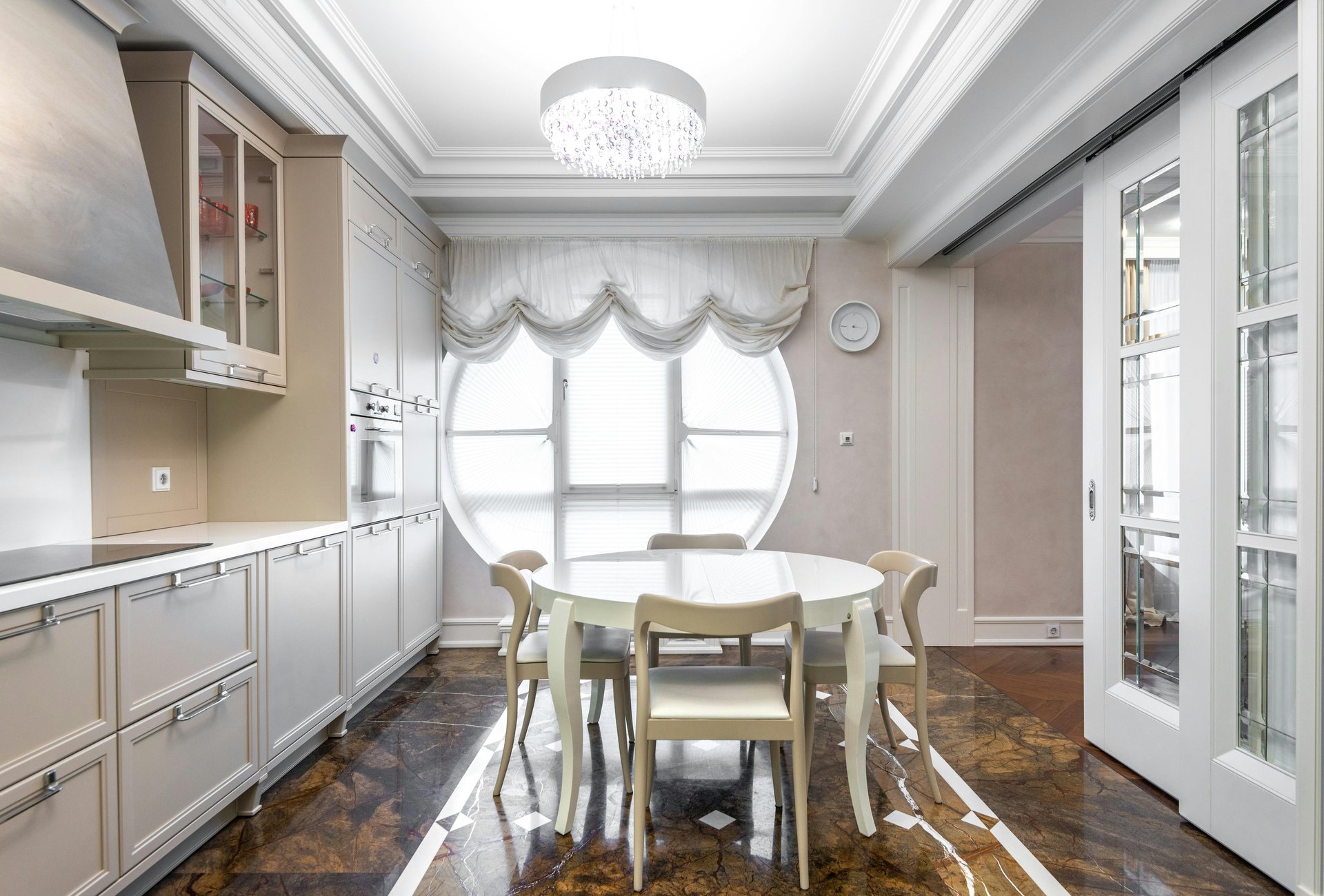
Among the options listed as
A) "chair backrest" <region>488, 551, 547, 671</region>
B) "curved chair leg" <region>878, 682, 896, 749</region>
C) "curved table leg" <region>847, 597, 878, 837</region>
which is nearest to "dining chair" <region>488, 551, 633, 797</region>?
"chair backrest" <region>488, 551, 547, 671</region>

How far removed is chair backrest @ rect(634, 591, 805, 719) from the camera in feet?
5.82

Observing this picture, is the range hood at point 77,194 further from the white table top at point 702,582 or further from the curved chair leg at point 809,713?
the curved chair leg at point 809,713

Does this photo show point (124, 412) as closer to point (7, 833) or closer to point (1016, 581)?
point (7, 833)

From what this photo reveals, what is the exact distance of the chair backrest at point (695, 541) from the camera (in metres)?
3.39

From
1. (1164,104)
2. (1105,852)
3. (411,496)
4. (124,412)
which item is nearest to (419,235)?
(411,496)

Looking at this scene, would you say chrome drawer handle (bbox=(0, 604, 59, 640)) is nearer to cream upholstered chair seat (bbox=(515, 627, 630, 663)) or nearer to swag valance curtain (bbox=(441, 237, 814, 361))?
cream upholstered chair seat (bbox=(515, 627, 630, 663))

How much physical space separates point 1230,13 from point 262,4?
117 inches

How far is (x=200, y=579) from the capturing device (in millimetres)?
1998

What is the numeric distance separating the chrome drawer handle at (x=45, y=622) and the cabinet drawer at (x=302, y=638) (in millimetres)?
800

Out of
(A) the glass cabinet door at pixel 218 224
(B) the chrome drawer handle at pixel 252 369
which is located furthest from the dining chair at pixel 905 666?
(A) the glass cabinet door at pixel 218 224

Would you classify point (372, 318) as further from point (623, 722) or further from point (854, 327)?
point (854, 327)

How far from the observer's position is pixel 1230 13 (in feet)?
5.95

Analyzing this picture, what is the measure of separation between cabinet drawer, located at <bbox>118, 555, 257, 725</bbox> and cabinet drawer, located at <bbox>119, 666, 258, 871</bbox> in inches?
1.8

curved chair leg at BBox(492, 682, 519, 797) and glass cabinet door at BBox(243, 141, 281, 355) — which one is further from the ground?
glass cabinet door at BBox(243, 141, 281, 355)
